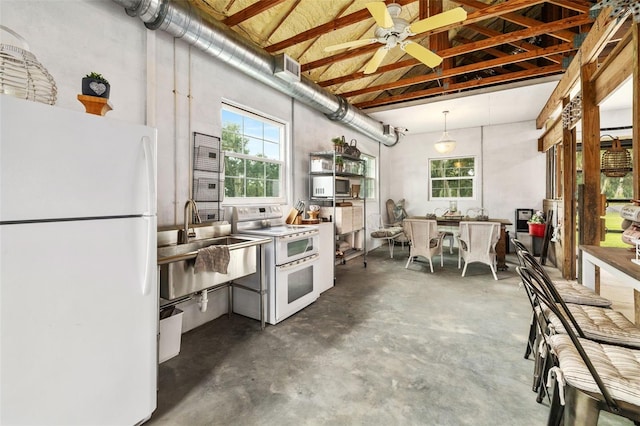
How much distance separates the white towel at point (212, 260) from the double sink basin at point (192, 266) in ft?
0.16

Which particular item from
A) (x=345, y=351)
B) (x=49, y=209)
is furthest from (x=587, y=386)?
(x=49, y=209)

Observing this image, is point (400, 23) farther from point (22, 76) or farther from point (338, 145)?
point (22, 76)

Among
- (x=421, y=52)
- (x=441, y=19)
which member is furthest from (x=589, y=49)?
(x=441, y=19)

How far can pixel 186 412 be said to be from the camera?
1.71 m

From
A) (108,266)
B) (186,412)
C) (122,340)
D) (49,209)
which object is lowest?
(186,412)

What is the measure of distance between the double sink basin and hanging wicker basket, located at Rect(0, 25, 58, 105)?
106 centimetres

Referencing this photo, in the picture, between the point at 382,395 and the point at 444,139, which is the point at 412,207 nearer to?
the point at 444,139

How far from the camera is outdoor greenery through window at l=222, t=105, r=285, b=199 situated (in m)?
3.38

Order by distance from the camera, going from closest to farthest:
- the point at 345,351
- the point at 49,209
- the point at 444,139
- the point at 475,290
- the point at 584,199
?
the point at 49,209
the point at 345,351
the point at 584,199
the point at 475,290
the point at 444,139

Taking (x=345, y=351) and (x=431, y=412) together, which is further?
(x=345, y=351)

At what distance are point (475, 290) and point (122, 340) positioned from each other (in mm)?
4046

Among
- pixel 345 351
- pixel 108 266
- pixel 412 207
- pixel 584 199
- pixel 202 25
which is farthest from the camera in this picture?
pixel 412 207

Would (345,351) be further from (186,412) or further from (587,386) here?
(587,386)

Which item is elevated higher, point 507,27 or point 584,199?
point 507,27
